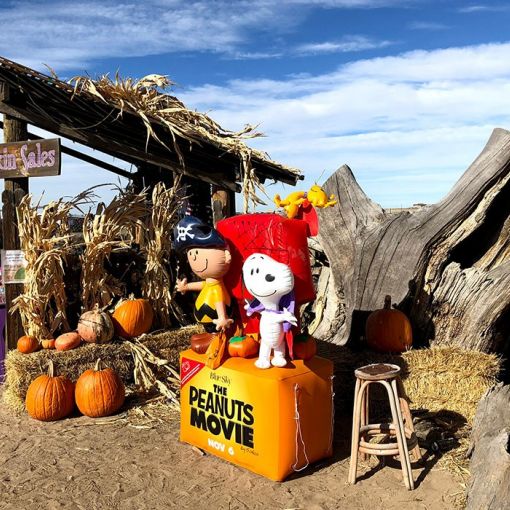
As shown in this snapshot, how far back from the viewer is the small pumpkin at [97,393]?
18.7 ft

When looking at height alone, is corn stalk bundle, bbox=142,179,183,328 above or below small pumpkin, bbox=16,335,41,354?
above

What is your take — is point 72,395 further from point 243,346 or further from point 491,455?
point 491,455

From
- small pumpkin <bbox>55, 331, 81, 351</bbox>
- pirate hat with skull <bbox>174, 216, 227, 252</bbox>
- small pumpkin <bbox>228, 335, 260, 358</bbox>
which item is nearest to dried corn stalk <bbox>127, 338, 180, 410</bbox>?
small pumpkin <bbox>55, 331, 81, 351</bbox>

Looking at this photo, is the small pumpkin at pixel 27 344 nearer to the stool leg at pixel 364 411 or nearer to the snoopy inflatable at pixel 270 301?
the snoopy inflatable at pixel 270 301

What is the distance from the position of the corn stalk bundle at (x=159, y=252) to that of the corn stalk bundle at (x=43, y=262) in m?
0.98

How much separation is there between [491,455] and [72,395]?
4.05m

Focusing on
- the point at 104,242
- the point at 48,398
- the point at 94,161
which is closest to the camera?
the point at 48,398

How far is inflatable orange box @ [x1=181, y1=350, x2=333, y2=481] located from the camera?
13.7 feet

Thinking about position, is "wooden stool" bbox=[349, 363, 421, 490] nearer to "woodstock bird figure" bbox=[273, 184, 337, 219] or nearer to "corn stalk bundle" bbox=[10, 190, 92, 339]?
"woodstock bird figure" bbox=[273, 184, 337, 219]

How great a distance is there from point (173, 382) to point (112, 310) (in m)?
1.12

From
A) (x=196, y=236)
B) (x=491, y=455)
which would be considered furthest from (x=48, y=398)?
(x=491, y=455)

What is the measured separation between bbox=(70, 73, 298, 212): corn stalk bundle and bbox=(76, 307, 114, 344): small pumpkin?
2.08m

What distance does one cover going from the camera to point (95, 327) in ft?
20.7

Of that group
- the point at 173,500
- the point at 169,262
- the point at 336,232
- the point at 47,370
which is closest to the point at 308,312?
the point at 336,232
